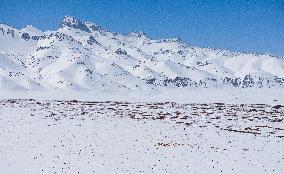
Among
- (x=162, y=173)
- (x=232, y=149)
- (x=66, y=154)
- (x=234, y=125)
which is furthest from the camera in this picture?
(x=234, y=125)

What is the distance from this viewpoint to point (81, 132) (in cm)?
4547

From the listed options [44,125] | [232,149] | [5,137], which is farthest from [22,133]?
[232,149]

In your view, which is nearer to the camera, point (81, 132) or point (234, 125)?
point (81, 132)

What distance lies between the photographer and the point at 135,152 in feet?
112

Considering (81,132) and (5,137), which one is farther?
(81,132)

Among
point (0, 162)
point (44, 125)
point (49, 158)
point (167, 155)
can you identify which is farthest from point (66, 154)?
point (44, 125)

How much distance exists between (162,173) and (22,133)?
70.7ft

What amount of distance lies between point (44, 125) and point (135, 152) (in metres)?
20.6

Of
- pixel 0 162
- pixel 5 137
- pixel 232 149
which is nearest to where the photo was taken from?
pixel 0 162

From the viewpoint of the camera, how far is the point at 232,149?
36531 mm

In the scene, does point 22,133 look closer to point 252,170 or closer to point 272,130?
point 252,170

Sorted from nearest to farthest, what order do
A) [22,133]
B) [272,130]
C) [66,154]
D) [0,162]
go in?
1. [0,162]
2. [66,154]
3. [22,133]
4. [272,130]

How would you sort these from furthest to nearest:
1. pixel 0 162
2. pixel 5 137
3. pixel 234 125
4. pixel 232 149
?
pixel 234 125 < pixel 5 137 < pixel 232 149 < pixel 0 162

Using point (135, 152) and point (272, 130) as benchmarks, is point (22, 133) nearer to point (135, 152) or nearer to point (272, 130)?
point (135, 152)
